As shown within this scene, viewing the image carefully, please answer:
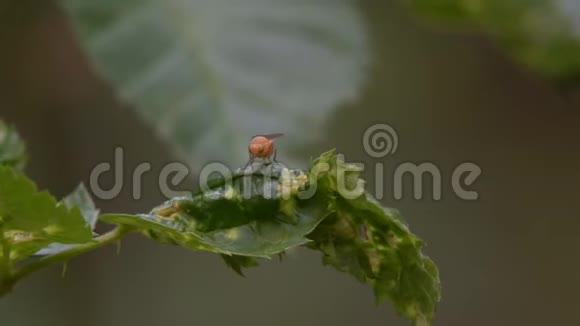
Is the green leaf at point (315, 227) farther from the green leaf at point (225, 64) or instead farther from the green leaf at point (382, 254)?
the green leaf at point (225, 64)

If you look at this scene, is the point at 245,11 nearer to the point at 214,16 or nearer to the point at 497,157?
the point at 214,16

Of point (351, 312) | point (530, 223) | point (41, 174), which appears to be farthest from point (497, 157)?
point (41, 174)

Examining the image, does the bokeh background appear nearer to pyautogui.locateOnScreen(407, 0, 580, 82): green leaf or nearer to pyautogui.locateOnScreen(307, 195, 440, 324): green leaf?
pyautogui.locateOnScreen(407, 0, 580, 82): green leaf

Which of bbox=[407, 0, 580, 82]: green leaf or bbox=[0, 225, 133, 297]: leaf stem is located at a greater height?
bbox=[407, 0, 580, 82]: green leaf

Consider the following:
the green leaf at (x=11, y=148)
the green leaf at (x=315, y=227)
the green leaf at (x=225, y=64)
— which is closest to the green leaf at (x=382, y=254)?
the green leaf at (x=315, y=227)

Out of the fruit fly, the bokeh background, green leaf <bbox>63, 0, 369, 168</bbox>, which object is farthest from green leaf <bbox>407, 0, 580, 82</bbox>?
the fruit fly

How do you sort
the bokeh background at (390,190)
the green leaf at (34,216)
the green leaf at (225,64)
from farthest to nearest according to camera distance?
the bokeh background at (390,190) → the green leaf at (225,64) → the green leaf at (34,216)

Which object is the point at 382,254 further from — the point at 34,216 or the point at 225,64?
the point at 225,64
